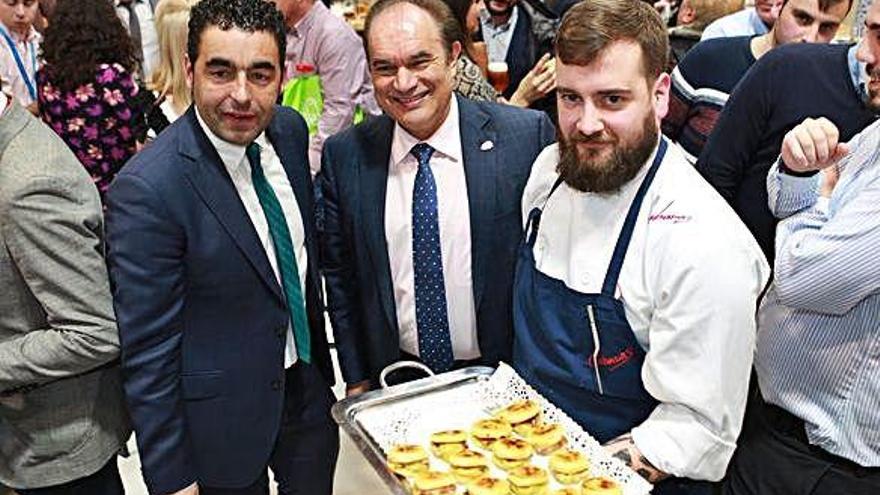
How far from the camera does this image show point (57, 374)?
162cm

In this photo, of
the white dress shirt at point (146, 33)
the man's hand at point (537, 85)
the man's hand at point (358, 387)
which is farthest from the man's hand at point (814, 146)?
the white dress shirt at point (146, 33)

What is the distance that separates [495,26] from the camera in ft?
12.4

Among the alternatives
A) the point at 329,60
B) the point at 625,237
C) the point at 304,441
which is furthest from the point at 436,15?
the point at 329,60

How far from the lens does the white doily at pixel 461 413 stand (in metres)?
1.57

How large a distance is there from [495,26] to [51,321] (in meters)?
2.67

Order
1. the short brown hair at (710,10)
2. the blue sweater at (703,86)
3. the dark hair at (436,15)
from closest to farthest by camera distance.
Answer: the dark hair at (436,15) < the blue sweater at (703,86) < the short brown hair at (710,10)

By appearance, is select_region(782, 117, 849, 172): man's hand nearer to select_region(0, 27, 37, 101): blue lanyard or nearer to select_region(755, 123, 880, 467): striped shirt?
select_region(755, 123, 880, 467): striped shirt

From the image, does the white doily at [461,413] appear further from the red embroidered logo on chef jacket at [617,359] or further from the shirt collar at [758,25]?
the shirt collar at [758,25]

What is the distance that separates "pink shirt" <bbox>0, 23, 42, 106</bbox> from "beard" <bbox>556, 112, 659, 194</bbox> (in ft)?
10.3

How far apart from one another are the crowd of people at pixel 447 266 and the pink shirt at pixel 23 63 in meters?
2.51

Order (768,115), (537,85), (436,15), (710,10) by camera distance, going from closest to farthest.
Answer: (436,15) → (768,115) → (537,85) → (710,10)

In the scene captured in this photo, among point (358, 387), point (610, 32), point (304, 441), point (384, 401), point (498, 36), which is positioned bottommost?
point (304, 441)

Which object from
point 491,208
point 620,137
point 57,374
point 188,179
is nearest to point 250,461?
point 57,374

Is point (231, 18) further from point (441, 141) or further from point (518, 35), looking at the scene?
point (518, 35)
